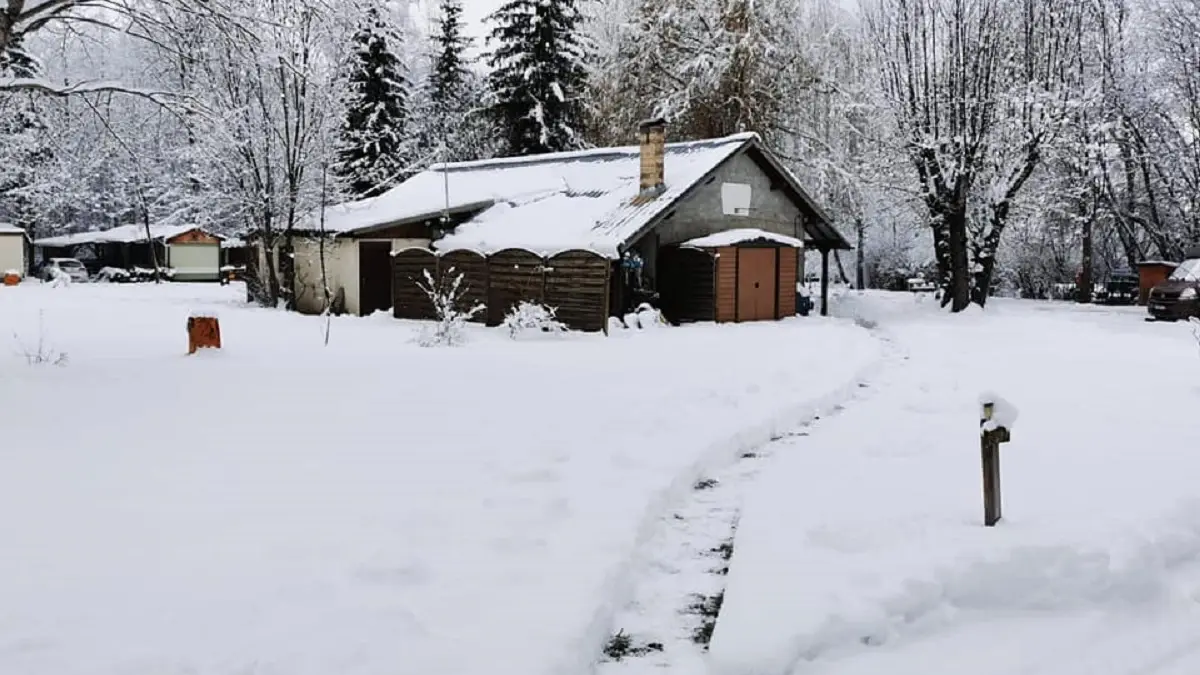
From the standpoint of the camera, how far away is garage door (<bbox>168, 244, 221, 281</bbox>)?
4538cm

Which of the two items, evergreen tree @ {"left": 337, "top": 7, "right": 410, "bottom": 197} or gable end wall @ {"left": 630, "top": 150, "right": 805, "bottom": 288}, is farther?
evergreen tree @ {"left": 337, "top": 7, "right": 410, "bottom": 197}

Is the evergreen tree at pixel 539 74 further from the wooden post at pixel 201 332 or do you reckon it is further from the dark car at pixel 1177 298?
the wooden post at pixel 201 332

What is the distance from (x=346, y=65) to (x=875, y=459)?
73.7 feet

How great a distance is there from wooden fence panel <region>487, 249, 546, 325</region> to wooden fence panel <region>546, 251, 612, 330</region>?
0.28m

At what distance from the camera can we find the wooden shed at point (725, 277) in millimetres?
20328

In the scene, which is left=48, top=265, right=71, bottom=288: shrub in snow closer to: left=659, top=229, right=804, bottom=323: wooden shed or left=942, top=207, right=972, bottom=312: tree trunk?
left=659, top=229, right=804, bottom=323: wooden shed

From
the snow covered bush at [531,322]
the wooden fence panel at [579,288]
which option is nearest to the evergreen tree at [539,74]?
the wooden fence panel at [579,288]

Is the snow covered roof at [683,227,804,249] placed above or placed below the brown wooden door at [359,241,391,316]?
above

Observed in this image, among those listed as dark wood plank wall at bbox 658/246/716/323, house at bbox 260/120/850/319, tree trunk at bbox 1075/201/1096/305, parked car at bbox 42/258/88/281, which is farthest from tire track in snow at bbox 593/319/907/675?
parked car at bbox 42/258/88/281

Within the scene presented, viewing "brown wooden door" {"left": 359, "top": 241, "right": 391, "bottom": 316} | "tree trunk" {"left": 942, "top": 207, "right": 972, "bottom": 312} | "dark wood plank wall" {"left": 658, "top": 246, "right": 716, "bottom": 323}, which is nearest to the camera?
"dark wood plank wall" {"left": 658, "top": 246, "right": 716, "bottom": 323}

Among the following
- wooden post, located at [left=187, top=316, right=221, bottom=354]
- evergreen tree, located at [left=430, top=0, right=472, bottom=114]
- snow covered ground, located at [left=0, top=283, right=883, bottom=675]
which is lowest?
snow covered ground, located at [left=0, top=283, right=883, bottom=675]

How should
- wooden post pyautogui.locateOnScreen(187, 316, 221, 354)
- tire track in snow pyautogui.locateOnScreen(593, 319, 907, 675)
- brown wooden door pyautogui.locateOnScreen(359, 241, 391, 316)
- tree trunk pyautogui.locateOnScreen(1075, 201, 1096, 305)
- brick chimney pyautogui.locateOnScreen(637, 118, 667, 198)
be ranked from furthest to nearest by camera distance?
1. tree trunk pyautogui.locateOnScreen(1075, 201, 1096, 305)
2. brown wooden door pyautogui.locateOnScreen(359, 241, 391, 316)
3. brick chimney pyautogui.locateOnScreen(637, 118, 667, 198)
4. wooden post pyautogui.locateOnScreen(187, 316, 221, 354)
5. tire track in snow pyautogui.locateOnScreen(593, 319, 907, 675)

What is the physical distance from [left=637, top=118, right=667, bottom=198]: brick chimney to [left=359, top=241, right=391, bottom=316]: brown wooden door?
21.9 ft

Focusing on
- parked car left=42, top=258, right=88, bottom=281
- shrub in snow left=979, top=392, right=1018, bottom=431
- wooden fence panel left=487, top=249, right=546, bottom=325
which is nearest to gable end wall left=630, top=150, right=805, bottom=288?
wooden fence panel left=487, top=249, right=546, bottom=325
